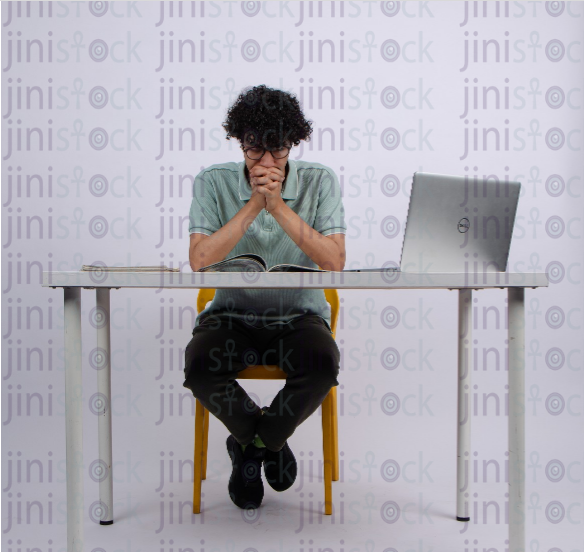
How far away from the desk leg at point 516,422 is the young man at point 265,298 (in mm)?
454

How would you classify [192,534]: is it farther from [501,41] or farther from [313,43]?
[501,41]

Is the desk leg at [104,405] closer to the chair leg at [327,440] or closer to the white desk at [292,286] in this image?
the white desk at [292,286]

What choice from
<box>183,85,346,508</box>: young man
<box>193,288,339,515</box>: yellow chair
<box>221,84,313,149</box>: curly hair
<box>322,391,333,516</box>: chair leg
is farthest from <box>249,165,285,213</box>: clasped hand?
<box>322,391,333,516</box>: chair leg

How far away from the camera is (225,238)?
150 cm

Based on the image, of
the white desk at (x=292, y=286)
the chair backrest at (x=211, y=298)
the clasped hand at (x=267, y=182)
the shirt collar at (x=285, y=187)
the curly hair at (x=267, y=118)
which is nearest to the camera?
the white desk at (x=292, y=286)

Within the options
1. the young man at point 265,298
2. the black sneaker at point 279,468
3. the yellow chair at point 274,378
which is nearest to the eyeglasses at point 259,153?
the young man at point 265,298

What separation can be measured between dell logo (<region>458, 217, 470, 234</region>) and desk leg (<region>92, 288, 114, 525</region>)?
898 mm

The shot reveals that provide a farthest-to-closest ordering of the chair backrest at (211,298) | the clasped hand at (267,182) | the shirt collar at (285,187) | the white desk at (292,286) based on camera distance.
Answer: the chair backrest at (211,298)
the shirt collar at (285,187)
the clasped hand at (267,182)
the white desk at (292,286)

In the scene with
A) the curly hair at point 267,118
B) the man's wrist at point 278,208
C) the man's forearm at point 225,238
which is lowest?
the man's forearm at point 225,238

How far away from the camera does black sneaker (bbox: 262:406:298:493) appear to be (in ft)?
5.25

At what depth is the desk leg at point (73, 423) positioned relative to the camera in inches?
45.1

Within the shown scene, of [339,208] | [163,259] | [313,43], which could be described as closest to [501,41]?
[313,43]

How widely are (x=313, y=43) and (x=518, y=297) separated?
1900 mm

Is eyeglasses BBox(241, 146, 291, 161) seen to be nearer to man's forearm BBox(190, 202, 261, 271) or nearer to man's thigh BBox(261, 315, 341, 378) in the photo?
man's forearm BBox(190, 202, 261, 271)
